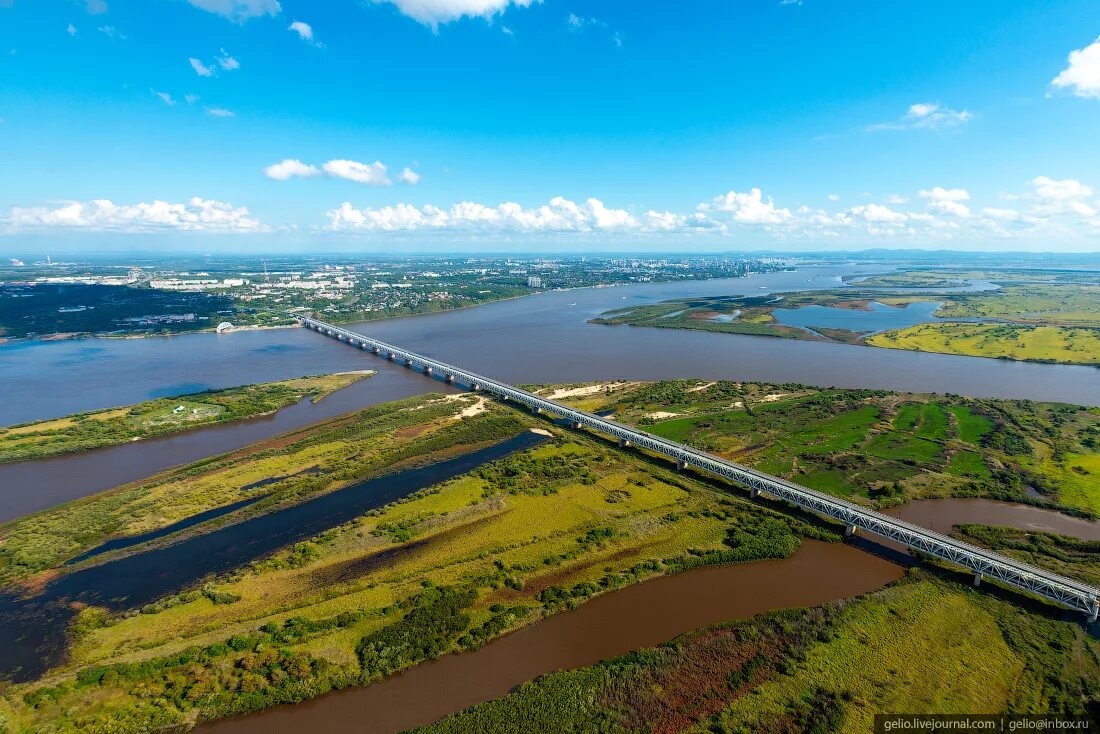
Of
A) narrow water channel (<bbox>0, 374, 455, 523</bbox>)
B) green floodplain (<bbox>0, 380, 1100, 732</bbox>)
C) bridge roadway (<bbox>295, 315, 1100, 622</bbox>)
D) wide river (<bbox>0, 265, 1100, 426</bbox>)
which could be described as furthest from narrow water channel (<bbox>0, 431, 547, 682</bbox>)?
wide river (<bbox>0, 265, 1100, 426</bbox>)

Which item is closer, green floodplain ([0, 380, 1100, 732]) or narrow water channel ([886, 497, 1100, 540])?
green floodplain ([0, 380, 1100, 732])

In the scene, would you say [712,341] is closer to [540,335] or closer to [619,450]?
[540,335]

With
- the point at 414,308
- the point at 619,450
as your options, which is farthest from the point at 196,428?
the point at 414,308

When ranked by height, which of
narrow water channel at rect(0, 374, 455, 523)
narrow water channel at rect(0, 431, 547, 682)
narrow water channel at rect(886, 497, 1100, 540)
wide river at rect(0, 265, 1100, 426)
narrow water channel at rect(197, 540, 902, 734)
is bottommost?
narrow water channel at rect(197, 540, 902, 734)

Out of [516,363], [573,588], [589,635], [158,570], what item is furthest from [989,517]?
[516,363]

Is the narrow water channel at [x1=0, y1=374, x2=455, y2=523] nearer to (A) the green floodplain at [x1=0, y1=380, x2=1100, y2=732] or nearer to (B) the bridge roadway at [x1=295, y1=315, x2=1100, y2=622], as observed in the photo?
(A) the green floodplain at [x1=0, y1=380, x2=1100, y2=732]

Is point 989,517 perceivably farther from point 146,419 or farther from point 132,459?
point 146,419

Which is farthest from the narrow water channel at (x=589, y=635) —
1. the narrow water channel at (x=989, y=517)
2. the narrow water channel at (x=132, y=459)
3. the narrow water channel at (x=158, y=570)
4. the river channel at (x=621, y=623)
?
the narrow water channel at (x=132, y=459)
